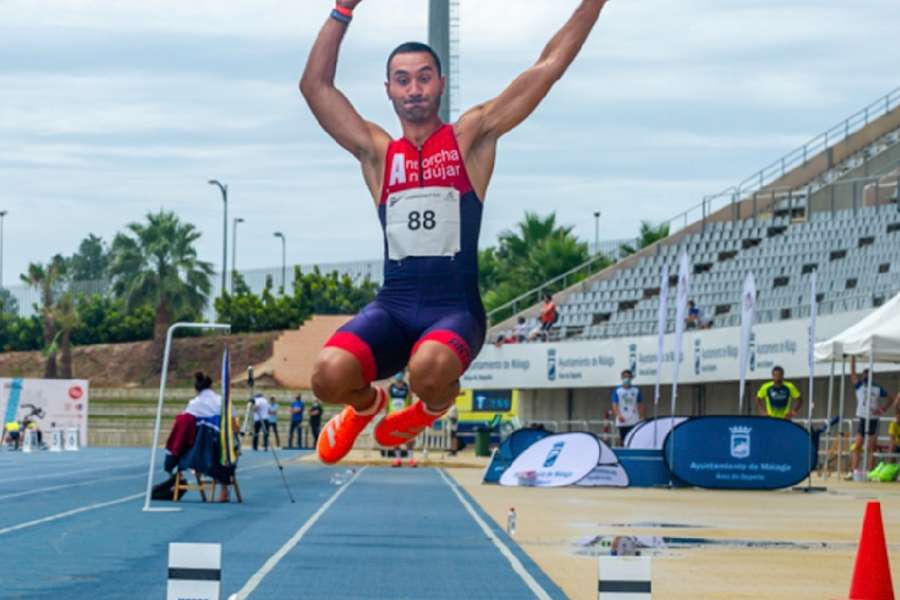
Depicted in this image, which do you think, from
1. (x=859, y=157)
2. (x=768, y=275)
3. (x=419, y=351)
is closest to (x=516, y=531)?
(x=419, y=351)

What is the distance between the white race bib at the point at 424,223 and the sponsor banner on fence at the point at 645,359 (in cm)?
2929

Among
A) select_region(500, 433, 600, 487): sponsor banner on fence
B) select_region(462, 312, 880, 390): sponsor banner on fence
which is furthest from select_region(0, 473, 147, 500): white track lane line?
select_region(462, 312, 880, 390): sponsor banner on fence

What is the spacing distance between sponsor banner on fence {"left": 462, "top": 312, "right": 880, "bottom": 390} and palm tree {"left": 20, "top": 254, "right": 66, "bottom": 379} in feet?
129

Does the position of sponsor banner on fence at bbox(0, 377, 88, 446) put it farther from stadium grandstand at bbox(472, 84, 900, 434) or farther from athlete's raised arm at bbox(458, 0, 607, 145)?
athlete's raised arm at bbox(458, 0, 607, 145)

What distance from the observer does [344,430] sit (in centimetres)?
662

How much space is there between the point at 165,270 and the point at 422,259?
250 ft

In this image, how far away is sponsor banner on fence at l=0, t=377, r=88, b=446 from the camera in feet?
185

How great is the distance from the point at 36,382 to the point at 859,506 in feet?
124

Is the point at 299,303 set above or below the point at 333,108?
above

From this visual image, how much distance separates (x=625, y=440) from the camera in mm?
33750

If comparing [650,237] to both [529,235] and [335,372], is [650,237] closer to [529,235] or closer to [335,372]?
[529,235]

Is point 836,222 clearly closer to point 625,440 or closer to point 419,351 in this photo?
point 625,440

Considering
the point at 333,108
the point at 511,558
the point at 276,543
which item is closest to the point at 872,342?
the point at 276,543

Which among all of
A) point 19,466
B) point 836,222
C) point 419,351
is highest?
point 836,222
